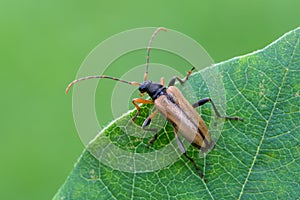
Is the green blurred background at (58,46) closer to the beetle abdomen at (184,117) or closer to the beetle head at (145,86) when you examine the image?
the beetle head at (145,86)

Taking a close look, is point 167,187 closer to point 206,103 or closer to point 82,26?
point 206,103

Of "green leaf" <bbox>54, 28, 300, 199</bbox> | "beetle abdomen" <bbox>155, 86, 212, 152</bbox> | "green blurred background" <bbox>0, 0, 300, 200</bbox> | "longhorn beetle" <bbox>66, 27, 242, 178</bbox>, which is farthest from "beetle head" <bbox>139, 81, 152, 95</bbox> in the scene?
"green blurred background" <bbox>0, 0, 300, 200</bbox>

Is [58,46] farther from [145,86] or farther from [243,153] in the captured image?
[243,153]

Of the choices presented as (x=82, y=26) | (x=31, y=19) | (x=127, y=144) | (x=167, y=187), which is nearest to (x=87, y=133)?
(x=127, y=144)

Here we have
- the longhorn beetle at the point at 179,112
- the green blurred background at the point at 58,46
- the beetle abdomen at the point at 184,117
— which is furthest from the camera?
the green blurred background at the point at 58,46

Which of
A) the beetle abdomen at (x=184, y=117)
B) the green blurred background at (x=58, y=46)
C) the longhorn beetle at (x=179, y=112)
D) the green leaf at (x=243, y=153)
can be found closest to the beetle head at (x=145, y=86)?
the longhorn beetle at (x=179, y=112)

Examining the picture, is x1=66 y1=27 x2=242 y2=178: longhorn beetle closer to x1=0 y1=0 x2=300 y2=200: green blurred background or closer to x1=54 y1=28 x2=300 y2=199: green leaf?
x1=54 y1=28 x2=300 y2=199: green leaf
